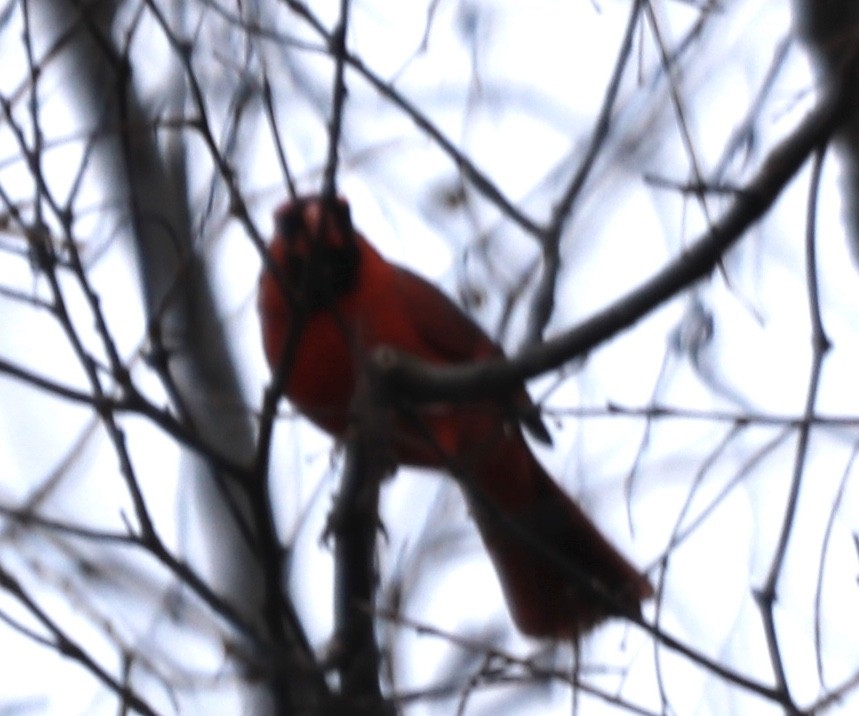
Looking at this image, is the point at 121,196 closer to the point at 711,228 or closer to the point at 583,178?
the point at 583,178

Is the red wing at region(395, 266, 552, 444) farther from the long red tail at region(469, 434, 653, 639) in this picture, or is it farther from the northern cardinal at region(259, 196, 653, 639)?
the long red tail at region(469, 434, 653, 639)

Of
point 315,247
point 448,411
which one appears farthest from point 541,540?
point 315,247

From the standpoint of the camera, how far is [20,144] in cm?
271

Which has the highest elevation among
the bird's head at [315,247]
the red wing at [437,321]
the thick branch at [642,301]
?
the red wing at [437,321]

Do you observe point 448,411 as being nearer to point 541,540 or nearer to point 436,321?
point 541,540

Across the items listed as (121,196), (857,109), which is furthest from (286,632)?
(121,196)

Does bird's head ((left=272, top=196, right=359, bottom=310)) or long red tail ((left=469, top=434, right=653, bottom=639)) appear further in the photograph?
long red tail ((left=469, top=434, right=653, bottom=639))

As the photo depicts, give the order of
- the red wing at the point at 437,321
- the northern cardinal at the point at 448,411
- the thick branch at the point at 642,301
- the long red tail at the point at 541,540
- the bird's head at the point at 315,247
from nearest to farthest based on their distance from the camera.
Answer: the thick branch at the point at 642,301
the bird's head at the point at 315,247
the northern cardinal at the point at 448,411
the long red tail at the point at 541,540
the red wing at the point at 437,321

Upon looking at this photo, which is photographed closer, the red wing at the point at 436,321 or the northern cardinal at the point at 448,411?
the northern cardinal at the point at 448,411

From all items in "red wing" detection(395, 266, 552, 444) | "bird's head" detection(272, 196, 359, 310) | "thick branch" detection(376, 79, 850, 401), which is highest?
"red wing" detection(395, 266, 552, 444)

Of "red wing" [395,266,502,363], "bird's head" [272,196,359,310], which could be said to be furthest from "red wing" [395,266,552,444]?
"bird's head" [272,196,359,310]

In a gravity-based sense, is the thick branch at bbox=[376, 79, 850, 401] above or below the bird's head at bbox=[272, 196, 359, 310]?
below

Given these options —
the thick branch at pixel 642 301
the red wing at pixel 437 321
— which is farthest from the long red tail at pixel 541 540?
the thick branch at pixel 642 301

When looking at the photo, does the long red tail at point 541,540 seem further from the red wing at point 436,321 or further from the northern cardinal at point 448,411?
the red wing at point 436,321
